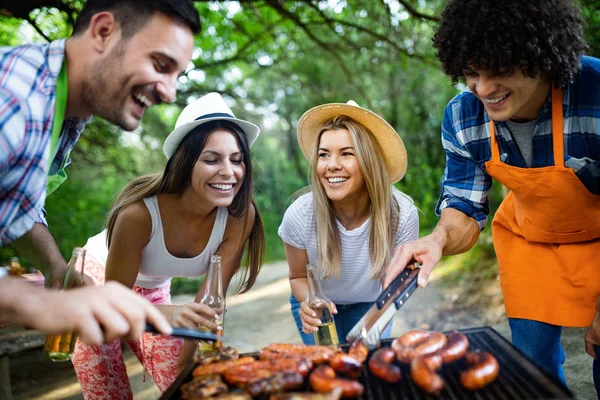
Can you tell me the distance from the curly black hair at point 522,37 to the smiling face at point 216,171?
1.48 metres

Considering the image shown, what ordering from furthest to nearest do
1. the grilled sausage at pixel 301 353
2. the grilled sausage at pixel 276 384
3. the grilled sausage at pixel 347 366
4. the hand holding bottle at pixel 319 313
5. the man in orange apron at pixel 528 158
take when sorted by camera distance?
the hand holding bottle at pixel 319 313 < the man in orange apron at pixel 528 158 < the grilled sausage at pixel 301 353 < the grilled sausage at pixel 347 366 < the grilled sausage at pixel 276 384

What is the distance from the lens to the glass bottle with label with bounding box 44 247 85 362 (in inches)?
96.0

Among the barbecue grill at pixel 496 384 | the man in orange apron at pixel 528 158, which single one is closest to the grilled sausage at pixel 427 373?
the barbecue grill at pixel 496 384

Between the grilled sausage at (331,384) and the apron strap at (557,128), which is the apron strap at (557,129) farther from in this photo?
the grilled sausage at (331,384)

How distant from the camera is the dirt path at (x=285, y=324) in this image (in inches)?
169

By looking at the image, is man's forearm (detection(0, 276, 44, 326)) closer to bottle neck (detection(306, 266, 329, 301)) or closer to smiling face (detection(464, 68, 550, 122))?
bottle neck (detection(306, 266, 329, 301))

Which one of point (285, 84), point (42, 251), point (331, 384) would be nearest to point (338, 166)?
point (331, 384)

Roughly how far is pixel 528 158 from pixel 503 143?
147mm

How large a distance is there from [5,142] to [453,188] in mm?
2352

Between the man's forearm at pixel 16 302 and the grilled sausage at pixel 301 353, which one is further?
the grilled sausage at pixel 301 353

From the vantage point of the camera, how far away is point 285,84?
1248cm

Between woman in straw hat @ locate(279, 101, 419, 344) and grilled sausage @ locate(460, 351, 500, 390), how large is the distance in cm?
138

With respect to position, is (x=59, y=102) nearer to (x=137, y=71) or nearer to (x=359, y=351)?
(x=137, y=71)

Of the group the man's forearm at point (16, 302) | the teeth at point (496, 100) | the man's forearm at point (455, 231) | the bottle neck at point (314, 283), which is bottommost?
the bottle neck at point (314, 283)
